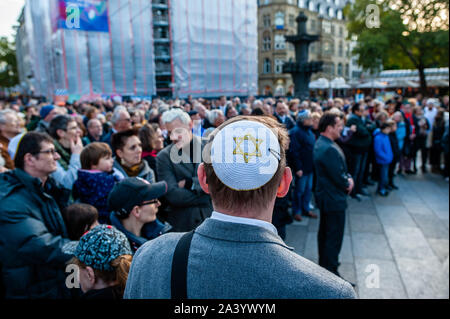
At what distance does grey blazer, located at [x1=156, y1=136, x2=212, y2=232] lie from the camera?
9.43 ft

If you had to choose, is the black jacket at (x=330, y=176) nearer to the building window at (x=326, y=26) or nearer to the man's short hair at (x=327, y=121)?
the man's short hair at (x=327, y=121)

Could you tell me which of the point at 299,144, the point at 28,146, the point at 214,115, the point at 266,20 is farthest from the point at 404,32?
the point at 28,146

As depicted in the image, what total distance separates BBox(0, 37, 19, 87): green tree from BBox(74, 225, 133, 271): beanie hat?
6817 centimetres

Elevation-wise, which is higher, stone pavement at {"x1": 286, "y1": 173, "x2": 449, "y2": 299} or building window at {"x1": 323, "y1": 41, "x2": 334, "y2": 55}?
building window at {"x1": 323, "y1": 41, "x2": 334, "y2": 55}

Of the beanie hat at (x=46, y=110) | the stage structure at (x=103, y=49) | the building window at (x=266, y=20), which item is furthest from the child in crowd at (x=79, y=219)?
the building window at (x=266, y=20)

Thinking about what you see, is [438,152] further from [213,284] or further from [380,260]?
[213,284]

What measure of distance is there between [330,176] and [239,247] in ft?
9.57

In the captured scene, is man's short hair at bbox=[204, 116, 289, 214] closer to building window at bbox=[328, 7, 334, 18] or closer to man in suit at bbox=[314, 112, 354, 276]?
man in suit at bbox=[314, 112, 354, 276]

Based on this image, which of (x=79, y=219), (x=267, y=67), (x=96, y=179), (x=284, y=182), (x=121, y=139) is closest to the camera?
(x=284, y=182)

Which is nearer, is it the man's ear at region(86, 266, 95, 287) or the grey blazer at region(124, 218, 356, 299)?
the grey blazer at region(124, 218, 356, 299)

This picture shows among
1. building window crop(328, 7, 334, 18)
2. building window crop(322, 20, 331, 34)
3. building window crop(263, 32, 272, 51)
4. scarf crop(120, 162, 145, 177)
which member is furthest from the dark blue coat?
building window crop(328, 7, 334, 18)

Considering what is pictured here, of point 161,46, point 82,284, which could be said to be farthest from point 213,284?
point 161,46

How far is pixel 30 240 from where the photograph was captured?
2.13m

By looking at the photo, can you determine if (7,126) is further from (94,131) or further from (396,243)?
(396,243)
